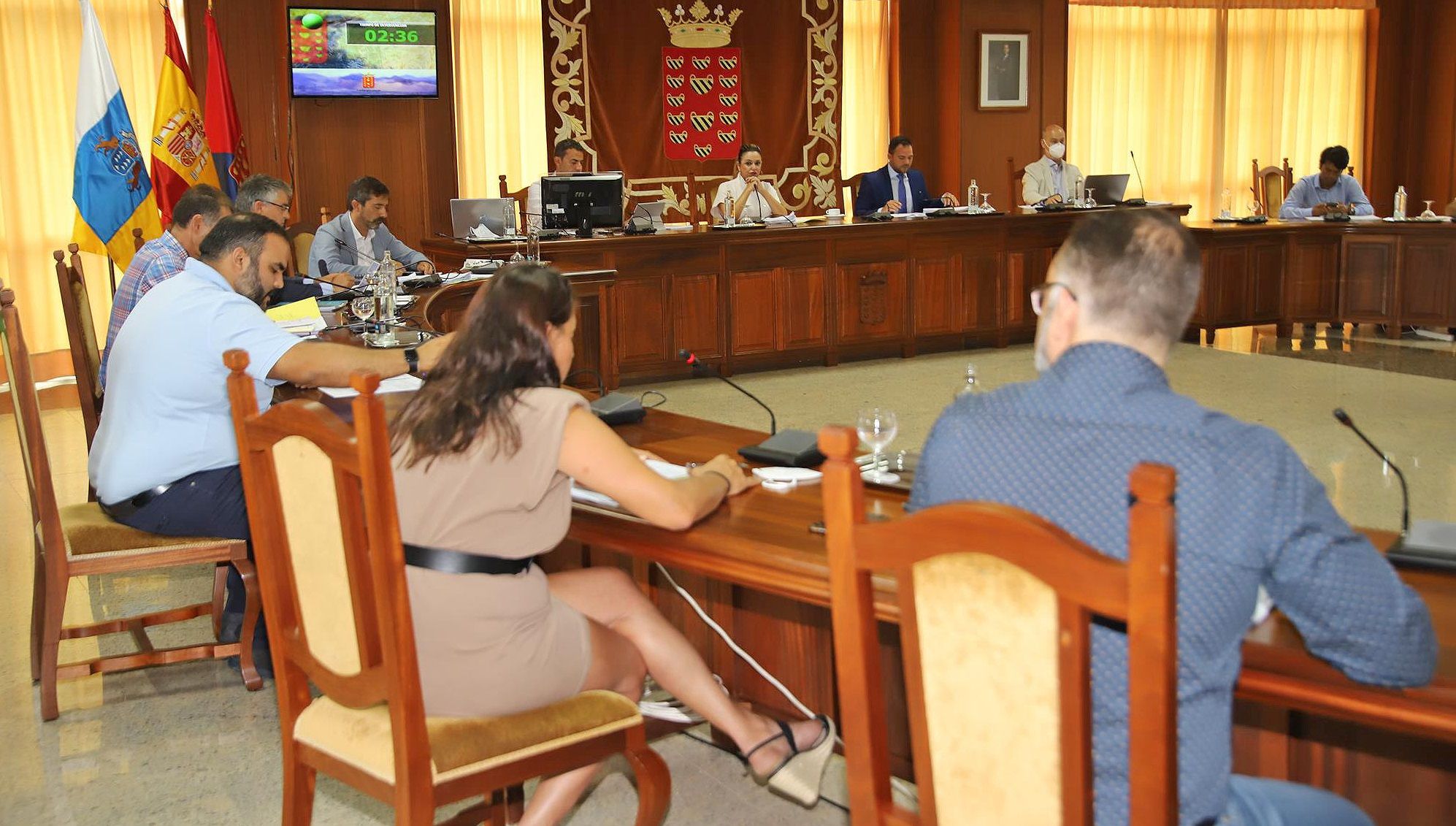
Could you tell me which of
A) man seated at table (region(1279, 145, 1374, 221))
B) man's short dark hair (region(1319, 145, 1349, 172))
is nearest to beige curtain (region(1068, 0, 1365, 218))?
man seated at table (region(1279, 145, 1374, 221))

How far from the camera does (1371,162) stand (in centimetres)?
1225

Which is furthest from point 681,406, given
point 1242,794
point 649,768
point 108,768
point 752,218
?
point 1242,794

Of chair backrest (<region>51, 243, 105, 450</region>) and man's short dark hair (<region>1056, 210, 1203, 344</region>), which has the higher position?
man's short dark hair (<region>1056, 210, 1203, 344</region>)

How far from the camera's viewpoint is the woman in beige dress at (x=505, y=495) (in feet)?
6.29

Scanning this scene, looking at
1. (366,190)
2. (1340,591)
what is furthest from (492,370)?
(366,190)

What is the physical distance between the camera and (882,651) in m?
2.51

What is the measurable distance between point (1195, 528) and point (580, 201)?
6.16 meters

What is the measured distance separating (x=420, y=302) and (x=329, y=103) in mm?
4144

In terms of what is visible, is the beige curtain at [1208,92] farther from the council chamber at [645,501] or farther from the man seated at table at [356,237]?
the man seated at table at [356,237]

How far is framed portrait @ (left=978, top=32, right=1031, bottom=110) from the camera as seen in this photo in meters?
10.5

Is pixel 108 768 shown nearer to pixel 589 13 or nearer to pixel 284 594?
pixel 284 594

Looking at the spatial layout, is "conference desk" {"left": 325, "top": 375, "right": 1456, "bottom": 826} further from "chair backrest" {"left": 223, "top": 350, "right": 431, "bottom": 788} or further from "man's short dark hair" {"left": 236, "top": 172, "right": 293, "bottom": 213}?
"man's short dark hair" {"left": 236, "top": 172, "right": 293, "bottom": 213}

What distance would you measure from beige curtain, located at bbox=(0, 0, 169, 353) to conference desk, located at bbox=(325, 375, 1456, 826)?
574 cm

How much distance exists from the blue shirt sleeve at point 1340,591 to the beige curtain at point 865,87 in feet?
30.1
